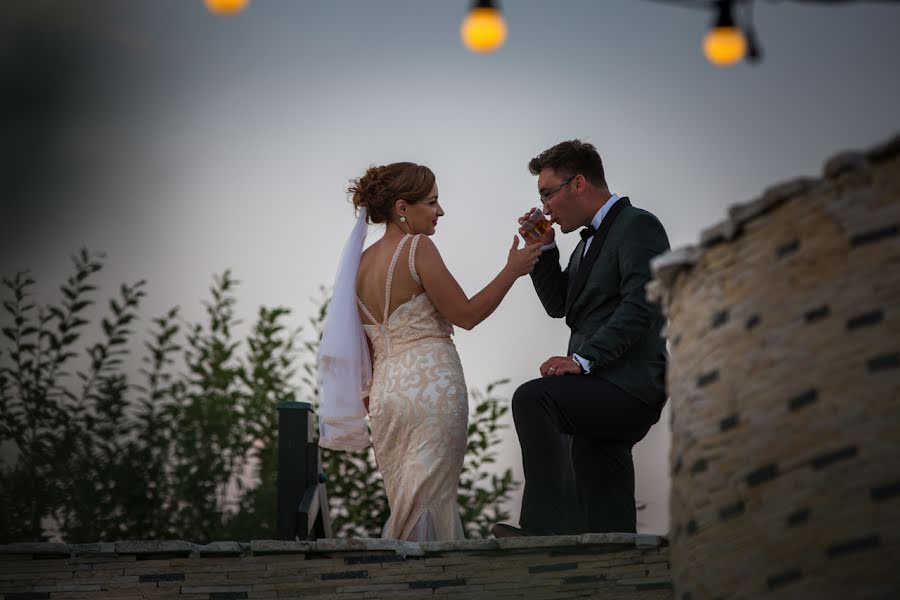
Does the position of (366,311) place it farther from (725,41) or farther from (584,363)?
(725,41)

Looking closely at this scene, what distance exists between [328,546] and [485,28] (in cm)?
173

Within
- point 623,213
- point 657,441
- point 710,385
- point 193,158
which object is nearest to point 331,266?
point 193,158

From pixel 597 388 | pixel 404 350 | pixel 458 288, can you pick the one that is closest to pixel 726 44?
pixel 597 388

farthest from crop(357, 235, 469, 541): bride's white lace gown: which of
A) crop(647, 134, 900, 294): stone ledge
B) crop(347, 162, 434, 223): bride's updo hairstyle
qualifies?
crop(647, 134, 900, 294): stone ledge

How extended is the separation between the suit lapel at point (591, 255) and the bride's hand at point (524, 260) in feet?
0.63

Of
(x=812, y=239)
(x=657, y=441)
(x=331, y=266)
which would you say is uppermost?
(x=331, y=266)

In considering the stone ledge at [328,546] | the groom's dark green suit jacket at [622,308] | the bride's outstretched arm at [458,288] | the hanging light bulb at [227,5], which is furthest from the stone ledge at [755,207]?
the bride's outstretched arm at [458,288]

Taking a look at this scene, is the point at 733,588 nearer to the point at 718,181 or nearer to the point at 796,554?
the point at 796,554

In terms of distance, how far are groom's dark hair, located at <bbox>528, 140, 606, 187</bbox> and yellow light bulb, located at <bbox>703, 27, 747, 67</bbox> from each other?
136 centimetres

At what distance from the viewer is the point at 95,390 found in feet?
21.8

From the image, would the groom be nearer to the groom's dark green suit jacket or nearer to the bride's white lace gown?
the groom's dark green suit jacket

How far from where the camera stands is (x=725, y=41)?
3.84 metres

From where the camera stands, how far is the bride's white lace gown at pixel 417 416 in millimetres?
4953

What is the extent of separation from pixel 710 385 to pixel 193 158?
202 inches
